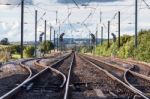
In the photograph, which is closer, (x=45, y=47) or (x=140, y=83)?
(x=140, y=83)

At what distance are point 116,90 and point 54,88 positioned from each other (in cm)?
239

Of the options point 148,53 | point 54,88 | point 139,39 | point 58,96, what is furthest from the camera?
point 139,39

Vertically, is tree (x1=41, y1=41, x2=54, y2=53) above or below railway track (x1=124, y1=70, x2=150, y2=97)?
below

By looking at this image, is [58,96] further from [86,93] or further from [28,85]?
[28,85]

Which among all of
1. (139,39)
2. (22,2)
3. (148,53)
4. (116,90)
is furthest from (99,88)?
(22,2)

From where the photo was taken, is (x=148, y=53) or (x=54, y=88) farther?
(x=148, y=53)

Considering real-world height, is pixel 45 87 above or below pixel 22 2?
below

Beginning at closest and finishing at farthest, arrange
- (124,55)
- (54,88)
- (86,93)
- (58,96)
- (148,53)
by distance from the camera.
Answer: (58,96) → (86,93) → (54,88) → (148,53) → (124,55)

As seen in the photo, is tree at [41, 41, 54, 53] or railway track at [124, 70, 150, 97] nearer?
railway track at [124, 70, 150, 97]

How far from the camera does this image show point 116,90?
18.5 meters

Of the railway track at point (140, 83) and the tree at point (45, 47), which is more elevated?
the railway track at point (140, 83)

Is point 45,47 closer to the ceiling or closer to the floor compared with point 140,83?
closer to the floor

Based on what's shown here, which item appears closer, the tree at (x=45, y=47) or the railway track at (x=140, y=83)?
the railway track at (x=140, y=83)

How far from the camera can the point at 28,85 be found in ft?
65.6
